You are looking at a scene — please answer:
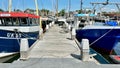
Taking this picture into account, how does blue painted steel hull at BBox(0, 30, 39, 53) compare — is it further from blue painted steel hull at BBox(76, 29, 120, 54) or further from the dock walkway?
blue painted steel hull at BBox(76, 29, 120, 54)

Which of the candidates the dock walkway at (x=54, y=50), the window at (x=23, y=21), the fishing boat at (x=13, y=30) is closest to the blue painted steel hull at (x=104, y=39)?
the dock walkway at (x=54, y=50)

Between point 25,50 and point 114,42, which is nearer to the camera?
point 25,50

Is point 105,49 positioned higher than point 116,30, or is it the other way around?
point 116,30

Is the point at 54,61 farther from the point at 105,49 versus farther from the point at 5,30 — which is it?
the point at 105,49

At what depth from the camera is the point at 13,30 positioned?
1698cm

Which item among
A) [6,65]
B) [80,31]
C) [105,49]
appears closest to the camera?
[6,65]

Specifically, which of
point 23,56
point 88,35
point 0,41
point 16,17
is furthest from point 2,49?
point 88,35

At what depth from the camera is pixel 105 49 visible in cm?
1931

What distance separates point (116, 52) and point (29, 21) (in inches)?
306

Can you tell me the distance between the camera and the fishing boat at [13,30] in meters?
16.6

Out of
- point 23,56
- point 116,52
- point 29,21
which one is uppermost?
point 29,21

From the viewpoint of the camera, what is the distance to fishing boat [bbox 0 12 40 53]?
655 inches

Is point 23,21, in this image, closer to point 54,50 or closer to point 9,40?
point 9,40

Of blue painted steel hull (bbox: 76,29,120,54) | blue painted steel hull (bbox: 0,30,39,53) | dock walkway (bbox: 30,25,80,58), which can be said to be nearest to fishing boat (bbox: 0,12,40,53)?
blue painted steel hull (bbox: 0,30,39,53)
